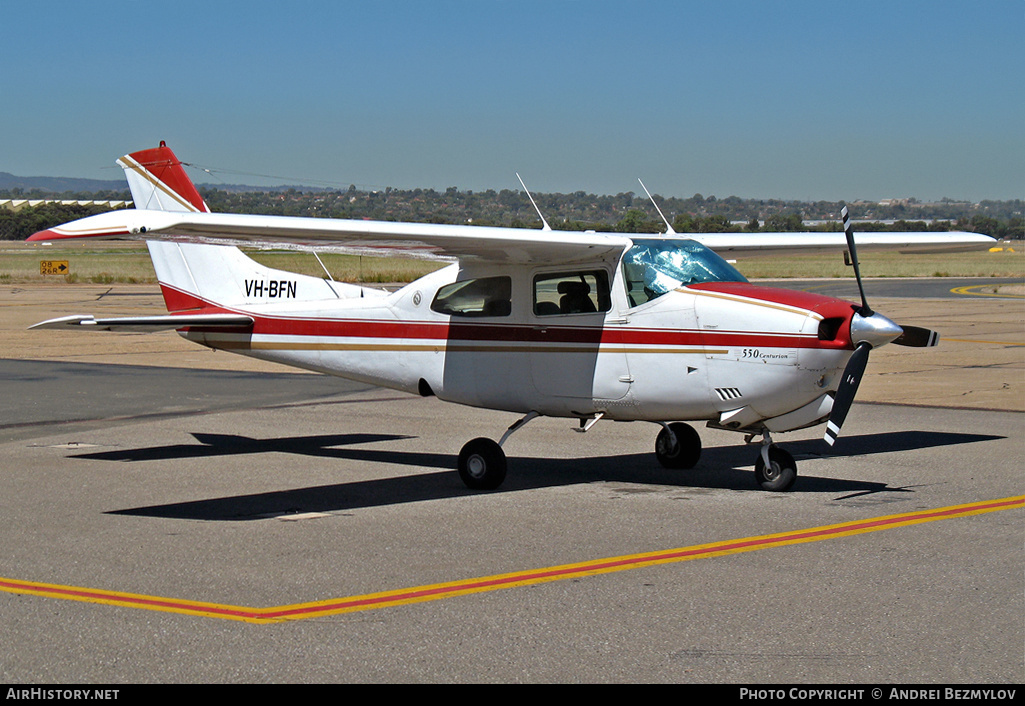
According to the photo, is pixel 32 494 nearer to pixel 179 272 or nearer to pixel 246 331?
pixel 246 331

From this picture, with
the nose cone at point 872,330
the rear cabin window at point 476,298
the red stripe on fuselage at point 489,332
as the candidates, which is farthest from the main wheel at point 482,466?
the nose cone at point 872,330

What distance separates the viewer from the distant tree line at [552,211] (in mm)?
17219

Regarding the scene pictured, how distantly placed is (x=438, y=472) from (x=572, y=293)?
7.51 feet

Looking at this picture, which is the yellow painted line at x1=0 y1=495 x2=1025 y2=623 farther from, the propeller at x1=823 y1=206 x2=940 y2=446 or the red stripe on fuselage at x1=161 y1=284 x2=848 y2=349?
the red stripe on fuselage at x1=161 y1=284 x2=848 y2=349

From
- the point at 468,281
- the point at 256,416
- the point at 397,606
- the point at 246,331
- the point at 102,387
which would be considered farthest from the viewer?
the point at 102,387

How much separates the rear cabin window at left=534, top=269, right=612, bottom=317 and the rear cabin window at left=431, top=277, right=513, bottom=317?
34cm

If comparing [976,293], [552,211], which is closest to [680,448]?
[552,211]

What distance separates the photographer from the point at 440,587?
648cm

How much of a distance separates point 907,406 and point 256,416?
8790mm

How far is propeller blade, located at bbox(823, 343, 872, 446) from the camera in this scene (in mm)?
8383

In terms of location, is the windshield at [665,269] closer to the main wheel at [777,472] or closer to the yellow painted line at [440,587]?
the main wheel at [777,472]

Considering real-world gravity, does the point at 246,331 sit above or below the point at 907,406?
above

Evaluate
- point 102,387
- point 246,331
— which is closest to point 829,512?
point 246,331
